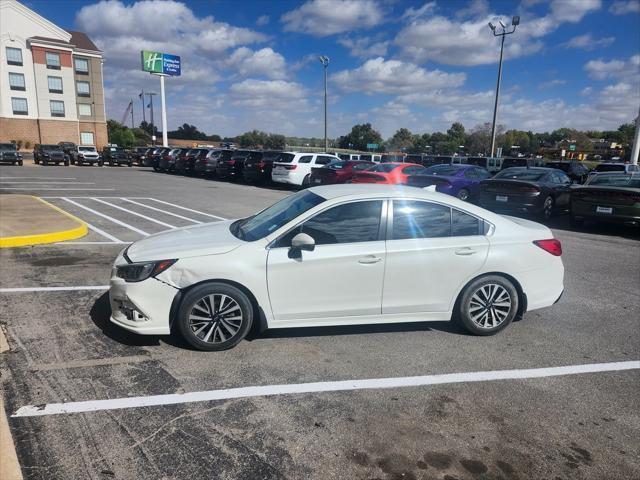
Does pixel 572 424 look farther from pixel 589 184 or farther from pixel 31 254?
pixel 589 184

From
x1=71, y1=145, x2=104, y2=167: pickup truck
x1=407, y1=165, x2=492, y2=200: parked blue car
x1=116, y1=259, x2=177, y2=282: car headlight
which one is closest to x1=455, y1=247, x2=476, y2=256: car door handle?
x1=116, y1=259, x2=177, y2=282: car headlight

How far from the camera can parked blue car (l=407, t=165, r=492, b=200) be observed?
47.1ft

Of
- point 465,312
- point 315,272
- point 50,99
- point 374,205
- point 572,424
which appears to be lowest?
point 572,424

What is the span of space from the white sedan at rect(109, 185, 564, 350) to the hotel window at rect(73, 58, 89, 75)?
6748cm

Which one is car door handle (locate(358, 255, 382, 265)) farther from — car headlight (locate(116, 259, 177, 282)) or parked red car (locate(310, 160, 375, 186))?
parked red car (locate(310, 160, 375, 186))

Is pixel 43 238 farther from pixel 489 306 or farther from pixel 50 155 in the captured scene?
pixel 50 155

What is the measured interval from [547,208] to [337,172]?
24.8ft

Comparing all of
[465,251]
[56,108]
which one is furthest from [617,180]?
[56,108]

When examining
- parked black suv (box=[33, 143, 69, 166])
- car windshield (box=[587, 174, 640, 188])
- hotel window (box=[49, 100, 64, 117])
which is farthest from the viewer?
hotel window (box=[49, 100, 64, 117])

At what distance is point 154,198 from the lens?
51.4 ft

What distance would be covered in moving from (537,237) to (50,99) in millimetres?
67960

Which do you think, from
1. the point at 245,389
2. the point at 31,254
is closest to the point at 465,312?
the point at 245,389

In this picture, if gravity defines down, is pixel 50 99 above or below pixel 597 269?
above

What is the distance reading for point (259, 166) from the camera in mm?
22672
